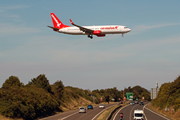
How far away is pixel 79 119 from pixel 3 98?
50.0 feet

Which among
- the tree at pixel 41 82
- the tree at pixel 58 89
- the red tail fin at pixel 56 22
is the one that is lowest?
the tree at pixel 58 89

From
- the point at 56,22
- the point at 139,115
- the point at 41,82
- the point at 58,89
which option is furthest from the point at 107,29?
the point at 58,89

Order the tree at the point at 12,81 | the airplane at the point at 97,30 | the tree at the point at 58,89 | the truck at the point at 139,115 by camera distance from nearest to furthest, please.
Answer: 1. the truck at the point at 139,115
2. the airplane at the point at 97,30
3. the tree at the point at 12,81
4. the tree at the point at 58,89

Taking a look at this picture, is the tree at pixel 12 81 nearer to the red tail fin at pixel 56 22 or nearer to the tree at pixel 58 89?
the red tail fin at pixel 56 22

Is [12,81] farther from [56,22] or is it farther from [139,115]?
[139,115]

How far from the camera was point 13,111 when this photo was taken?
142 feet

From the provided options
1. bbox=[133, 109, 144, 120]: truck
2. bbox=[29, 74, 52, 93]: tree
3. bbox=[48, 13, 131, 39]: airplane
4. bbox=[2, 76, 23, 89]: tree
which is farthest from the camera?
bbox=[29, 74, 52, 93]: tree

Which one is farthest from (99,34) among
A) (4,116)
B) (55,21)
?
(4,116)

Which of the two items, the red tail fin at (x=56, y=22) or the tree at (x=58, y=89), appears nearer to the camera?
the red tail fin at (x=56, y=22)

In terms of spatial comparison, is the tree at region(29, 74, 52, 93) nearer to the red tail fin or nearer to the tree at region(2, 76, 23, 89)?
the tree at region(2, 76, 23, 89)

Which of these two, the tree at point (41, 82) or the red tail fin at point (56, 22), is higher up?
the red tail fin at point (56, 22)

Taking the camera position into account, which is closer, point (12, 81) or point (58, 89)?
point (12, 81)

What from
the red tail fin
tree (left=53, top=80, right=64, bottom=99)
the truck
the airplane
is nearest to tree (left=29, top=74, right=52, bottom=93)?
tree (left=53, top=80, right=64, bottom=99)

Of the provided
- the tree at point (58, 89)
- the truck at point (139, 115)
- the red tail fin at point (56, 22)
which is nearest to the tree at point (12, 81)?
the red tail fin at point (56, 22)
